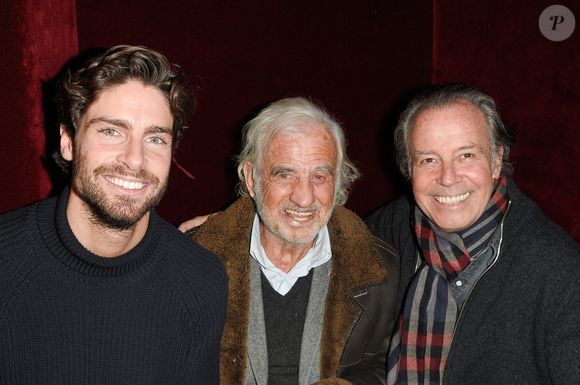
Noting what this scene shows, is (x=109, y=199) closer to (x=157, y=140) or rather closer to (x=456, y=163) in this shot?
(x=157, y=140)

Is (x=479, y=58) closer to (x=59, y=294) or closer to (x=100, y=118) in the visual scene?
(x=100, y=118)

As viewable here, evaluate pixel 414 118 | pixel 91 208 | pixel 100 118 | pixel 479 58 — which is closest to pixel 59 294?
pixel 91 208

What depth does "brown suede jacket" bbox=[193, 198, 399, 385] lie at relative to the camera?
2.00m

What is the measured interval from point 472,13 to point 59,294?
326 cm

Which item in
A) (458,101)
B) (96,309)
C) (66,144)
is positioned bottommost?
(96,309)

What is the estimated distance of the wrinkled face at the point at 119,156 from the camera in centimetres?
162

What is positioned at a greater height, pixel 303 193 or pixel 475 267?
pixel 303 193

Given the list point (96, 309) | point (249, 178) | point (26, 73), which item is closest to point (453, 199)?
Result: point (249, 178)

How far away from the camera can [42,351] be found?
159cm

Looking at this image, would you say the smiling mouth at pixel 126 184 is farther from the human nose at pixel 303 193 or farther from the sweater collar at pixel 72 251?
the human nose at pixel 303 193

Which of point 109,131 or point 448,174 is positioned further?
point 448,174

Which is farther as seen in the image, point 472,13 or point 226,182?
point 472,13
